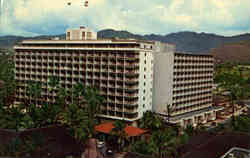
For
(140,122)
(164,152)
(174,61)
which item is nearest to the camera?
(164,152)

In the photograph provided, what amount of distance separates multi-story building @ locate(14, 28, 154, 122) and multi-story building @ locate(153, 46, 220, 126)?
9.39 ft

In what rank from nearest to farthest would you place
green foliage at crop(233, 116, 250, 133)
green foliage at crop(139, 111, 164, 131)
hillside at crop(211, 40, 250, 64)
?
green foliage at crop(233, 116, 250, 133) < green foliage at crop(139, 111, 164, 131) < hillside at crop(211, 40, 250, 64)

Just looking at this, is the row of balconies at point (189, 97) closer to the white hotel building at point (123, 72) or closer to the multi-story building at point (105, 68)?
the white hotel building at point (123, 72)

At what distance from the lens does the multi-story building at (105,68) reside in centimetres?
5644

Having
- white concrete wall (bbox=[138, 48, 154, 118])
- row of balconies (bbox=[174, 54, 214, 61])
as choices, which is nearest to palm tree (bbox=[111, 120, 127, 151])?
white concrete wall (bbox=[138, 48, 154, 118])

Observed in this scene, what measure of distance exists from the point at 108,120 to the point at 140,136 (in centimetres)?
965

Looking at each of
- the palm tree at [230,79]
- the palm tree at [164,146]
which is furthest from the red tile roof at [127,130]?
the palm tree at [230,79]

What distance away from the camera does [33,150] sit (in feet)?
120

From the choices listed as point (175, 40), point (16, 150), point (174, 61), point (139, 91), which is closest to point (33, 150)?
point (16, 150)

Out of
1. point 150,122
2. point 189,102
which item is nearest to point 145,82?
point 150,122

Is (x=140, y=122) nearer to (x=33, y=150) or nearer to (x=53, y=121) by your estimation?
(x=53, y=121)

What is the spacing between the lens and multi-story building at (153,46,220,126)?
61844 millimetres

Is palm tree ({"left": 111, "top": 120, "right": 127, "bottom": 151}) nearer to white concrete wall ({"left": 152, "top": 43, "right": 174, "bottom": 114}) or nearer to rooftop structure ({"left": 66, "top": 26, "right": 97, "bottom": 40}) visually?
white concrete wall ({"left": 152, "top": 43, "right": 174, "bottom": 114})

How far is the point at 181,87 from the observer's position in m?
65.0
